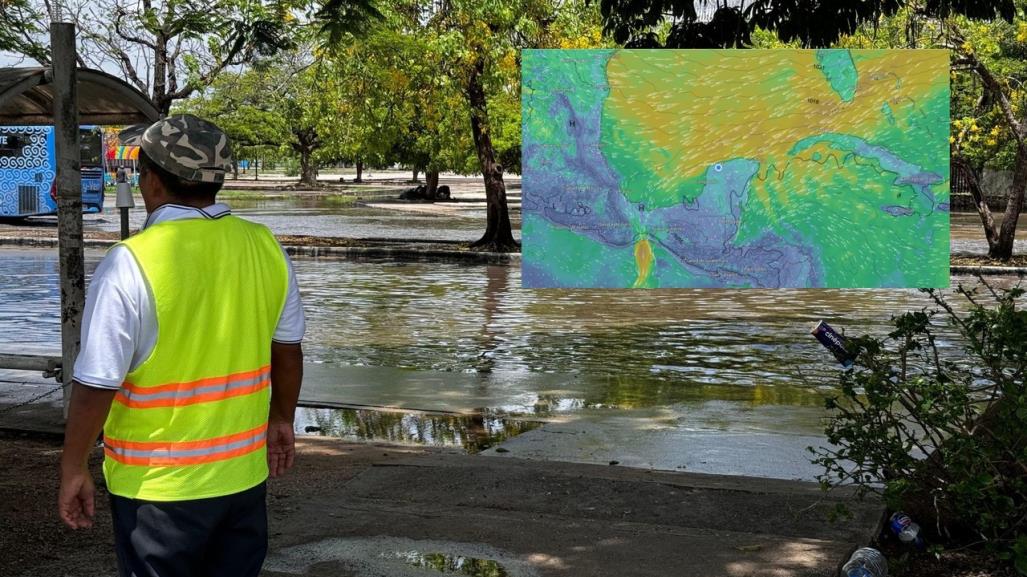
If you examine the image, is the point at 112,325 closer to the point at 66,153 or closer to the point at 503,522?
the point at 503,522

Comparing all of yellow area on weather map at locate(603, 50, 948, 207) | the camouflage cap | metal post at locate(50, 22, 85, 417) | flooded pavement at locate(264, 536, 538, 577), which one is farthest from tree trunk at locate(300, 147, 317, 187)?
the camouflage cap

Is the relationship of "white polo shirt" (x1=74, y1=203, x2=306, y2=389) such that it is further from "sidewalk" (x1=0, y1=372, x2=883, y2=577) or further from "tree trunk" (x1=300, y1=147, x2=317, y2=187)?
"tree trunk" (x1=300, y1=147, x2=317, y2=187)

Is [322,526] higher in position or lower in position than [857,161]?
lower

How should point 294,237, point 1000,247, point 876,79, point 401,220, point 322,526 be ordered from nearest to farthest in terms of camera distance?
point 322,526 → point 876,79 → point 1000,247 → point 294,237 → point 401,220

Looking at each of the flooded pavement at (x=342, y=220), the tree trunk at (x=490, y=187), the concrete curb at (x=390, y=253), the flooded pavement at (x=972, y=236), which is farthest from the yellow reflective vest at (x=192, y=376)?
the flooded pavement at (x=342, y=220)

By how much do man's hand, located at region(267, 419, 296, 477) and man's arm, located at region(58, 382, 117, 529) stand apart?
616mm

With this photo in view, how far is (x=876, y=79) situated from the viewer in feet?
28.2

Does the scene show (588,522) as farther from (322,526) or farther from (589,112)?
(589,112)

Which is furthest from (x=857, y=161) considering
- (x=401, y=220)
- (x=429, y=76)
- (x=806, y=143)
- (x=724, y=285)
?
(x=401, y=220)

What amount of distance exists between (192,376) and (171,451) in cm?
20

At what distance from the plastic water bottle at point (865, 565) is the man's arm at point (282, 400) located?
2186mm

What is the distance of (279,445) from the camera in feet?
12.4

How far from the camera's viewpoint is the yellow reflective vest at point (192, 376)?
323cm

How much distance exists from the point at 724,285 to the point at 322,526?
13.6 ft
